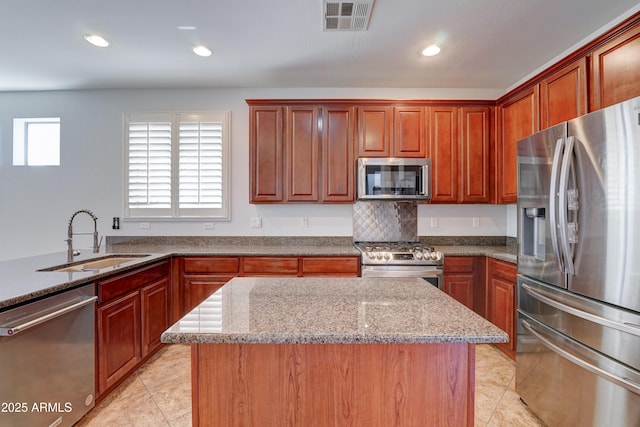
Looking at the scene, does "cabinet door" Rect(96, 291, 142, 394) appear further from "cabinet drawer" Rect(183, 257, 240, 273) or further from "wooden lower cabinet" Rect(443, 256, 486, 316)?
"wooden lower cabinet" Rect(443, 256, 486, 316)

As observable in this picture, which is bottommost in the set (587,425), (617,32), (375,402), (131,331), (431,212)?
(587,425)

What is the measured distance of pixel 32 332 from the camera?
1.55 metres

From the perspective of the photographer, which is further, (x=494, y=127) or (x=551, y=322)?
(x=494, y=127)

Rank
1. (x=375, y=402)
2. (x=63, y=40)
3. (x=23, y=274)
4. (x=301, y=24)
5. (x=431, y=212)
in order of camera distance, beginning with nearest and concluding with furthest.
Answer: (x=375, y=402), (x=23, y=274), (x=301, y=24), (x=63, y=40), (x=431, y=212)

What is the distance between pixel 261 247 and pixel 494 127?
280cm

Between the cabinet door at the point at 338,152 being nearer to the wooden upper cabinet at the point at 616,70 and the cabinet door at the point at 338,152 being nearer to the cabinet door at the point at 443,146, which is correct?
the cabinet door at the point at 443,146

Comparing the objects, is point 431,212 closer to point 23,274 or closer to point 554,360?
point 554,360

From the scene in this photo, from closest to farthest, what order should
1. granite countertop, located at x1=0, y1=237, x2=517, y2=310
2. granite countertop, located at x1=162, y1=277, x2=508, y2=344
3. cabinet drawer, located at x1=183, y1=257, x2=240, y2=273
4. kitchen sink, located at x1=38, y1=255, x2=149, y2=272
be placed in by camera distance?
granite countertop, located at x1=162, y1=277, x2=508, y2=344 < granite countertop, located at x1=0, y1=237, x2=517, y2=310 < kitchen sink, located at x1=38, y1=255, x2=149, y2=272 < cabinet drawer, located at x1=183, y1=257, x2=240, y2=273

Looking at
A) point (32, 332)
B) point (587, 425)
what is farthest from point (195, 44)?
point (587, 425)

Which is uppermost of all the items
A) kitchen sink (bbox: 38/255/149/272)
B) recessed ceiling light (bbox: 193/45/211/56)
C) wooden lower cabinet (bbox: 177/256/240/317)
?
recessed ceiling light (bbox: 193/45/211/56)

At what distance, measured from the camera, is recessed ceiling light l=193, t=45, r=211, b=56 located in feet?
8.56

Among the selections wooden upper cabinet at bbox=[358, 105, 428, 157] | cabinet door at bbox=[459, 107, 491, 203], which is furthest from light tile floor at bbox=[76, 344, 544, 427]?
wooden upper cabinet at bbox=[358, 105, 428, 157]

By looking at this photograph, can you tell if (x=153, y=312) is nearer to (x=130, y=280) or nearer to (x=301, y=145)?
(x=130, y=280)

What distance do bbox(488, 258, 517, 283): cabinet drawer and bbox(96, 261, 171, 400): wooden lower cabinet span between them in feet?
9.97
